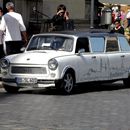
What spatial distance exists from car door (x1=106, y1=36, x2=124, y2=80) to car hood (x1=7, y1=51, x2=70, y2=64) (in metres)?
1.70

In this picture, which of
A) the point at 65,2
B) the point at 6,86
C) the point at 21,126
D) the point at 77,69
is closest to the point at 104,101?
the point at 77,69

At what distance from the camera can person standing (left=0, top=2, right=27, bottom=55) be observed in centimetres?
1789

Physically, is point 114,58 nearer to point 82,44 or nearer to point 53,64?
point 82,44

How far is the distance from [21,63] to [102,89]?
2.97 m

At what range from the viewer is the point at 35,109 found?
42.8ft

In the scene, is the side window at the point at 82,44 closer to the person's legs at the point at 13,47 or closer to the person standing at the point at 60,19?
the person's legs at the point at 13,47

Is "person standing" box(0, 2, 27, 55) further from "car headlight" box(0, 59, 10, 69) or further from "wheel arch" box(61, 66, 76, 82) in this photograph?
"wheel arch" box(61, 66, 76, 82)

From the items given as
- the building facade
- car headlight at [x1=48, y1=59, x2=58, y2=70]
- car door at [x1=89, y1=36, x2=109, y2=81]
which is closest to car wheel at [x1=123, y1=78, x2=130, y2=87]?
car door at [x1=89, y1=36, x2=109, y2=81]

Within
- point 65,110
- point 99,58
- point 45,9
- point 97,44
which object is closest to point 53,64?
point 99,58

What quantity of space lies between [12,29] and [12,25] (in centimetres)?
11

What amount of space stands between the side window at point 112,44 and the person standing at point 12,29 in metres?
2.25

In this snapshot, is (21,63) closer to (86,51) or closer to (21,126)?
(86,51)

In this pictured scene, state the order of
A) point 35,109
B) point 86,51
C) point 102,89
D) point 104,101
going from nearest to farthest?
point 35,109
point 104,101
point 86,51
point 102,89

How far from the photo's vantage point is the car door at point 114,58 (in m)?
17.2
